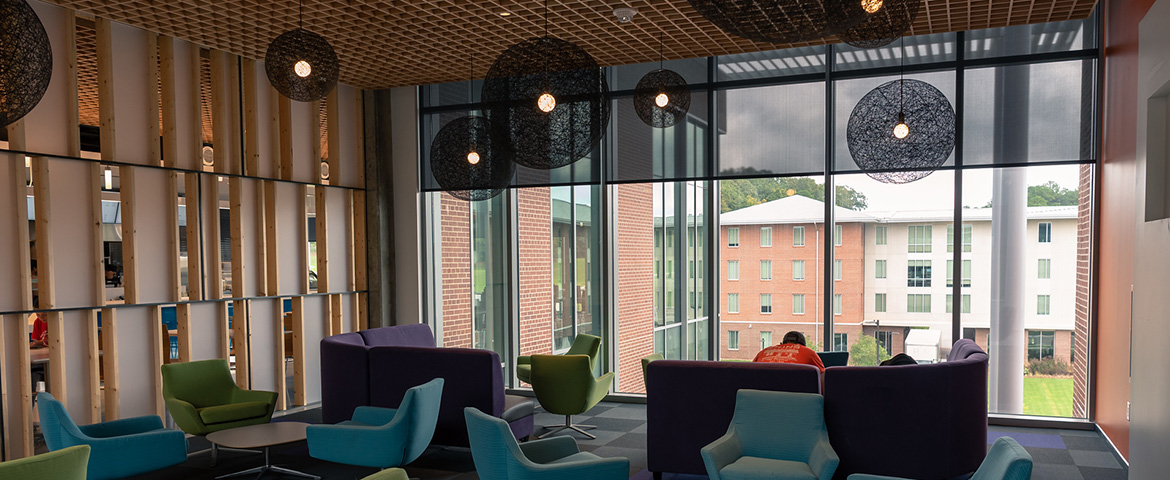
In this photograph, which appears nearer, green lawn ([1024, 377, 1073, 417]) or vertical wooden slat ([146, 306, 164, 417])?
vertical wooden slat ([146, 306, 164, 417])

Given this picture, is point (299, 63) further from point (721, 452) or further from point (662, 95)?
point (721, 452)

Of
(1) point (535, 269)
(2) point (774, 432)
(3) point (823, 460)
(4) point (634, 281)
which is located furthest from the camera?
(1) point (535, 269)

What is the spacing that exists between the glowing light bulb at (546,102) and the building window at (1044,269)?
5.58 metres

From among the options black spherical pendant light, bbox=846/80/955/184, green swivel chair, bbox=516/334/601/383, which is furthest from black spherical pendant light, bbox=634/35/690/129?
green swivel chair, bbox=516/334/601/383

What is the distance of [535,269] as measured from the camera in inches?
372

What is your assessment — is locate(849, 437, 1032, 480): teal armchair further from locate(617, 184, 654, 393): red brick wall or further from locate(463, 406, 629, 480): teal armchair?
locate(617, 184, 654, 393): red brick wall

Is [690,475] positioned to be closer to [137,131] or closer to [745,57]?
[745,57]

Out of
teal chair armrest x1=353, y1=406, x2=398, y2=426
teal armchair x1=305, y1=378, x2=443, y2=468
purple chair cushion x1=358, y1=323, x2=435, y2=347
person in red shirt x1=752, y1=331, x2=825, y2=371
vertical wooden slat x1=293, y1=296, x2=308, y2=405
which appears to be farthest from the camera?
vertical wooden slat x1=293, y1=296, x2=308, y2=405

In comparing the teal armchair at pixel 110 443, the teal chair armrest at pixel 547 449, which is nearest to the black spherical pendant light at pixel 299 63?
the teal armchair at pixel 110 443

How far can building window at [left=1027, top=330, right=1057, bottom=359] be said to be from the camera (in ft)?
24.7

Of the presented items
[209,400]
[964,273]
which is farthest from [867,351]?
[209,400]

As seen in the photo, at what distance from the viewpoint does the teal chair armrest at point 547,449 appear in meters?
4.62

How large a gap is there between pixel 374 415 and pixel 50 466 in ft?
7.95

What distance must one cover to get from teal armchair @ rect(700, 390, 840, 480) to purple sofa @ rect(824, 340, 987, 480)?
0.63 ft
